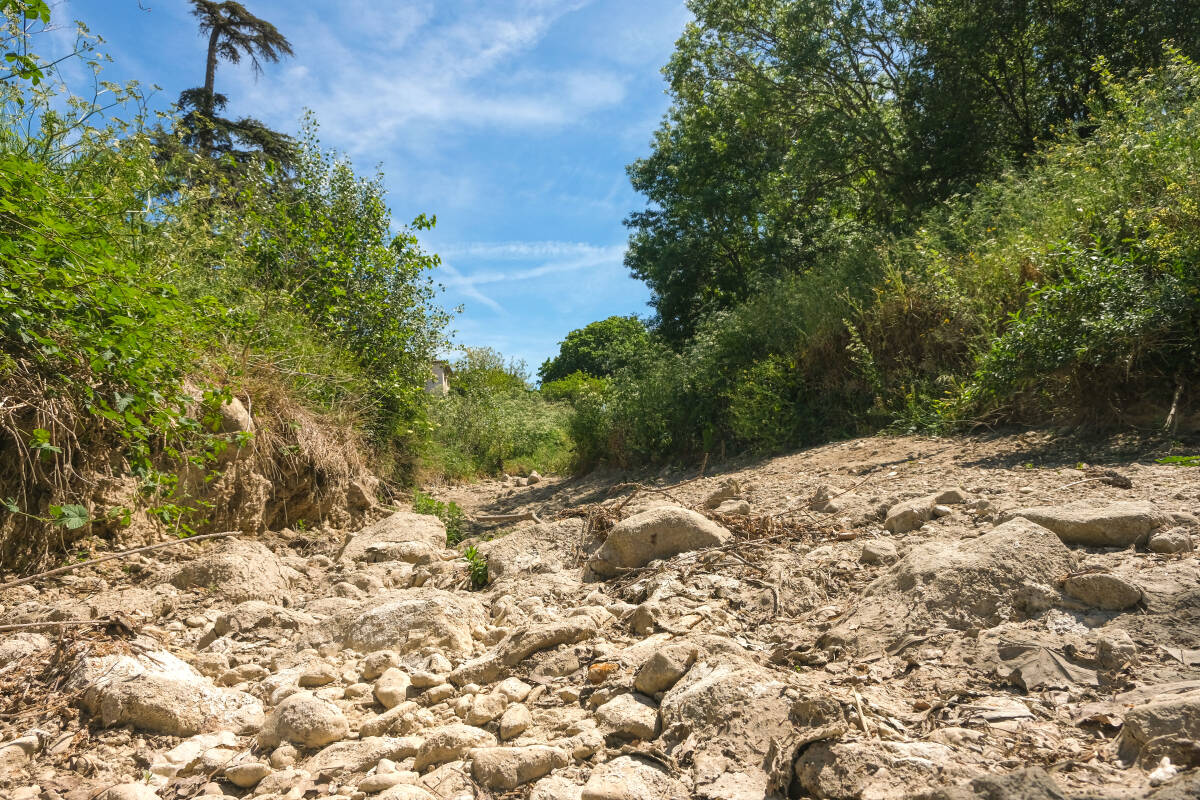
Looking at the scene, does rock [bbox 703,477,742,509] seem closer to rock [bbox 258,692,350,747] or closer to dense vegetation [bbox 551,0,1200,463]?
dense vegetation [bbox 551,0,1200,463]

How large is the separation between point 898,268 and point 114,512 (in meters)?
8.29

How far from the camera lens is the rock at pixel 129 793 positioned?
6.61 feet

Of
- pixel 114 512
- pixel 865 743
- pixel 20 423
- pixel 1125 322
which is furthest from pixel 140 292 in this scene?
pixel 1125 322

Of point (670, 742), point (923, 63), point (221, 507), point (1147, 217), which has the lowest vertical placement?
point (670, 742)

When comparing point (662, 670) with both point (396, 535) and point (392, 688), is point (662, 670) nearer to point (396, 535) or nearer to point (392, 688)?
point (392, 688)

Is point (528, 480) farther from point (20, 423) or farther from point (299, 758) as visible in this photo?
point (299, 758)

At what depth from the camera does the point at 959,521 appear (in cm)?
336

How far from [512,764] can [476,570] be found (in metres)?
2.32

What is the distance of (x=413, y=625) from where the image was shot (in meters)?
3.15

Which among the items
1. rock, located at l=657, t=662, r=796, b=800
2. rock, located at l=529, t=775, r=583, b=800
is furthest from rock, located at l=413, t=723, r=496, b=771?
rock, located at l=657, t=662, r=796, b=800

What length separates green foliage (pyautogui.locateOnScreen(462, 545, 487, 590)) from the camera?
4207 mm

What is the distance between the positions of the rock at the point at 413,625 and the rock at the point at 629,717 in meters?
1.00

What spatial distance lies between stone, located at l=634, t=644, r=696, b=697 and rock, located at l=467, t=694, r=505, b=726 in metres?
0.50

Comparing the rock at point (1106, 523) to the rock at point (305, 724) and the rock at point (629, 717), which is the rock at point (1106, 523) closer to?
the rock at point (629, 717)
